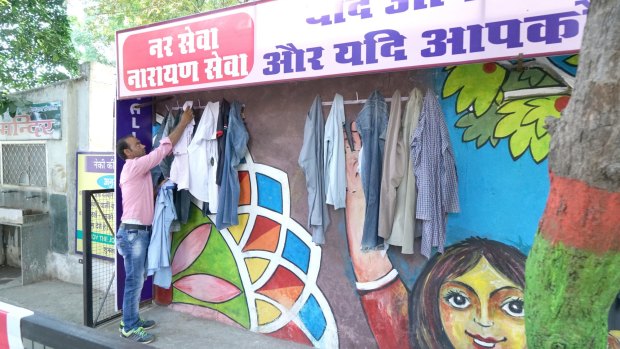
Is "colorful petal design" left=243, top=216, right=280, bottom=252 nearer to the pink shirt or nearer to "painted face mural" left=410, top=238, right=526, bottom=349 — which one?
the pink shirt

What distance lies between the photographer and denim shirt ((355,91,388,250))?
11.4 ft

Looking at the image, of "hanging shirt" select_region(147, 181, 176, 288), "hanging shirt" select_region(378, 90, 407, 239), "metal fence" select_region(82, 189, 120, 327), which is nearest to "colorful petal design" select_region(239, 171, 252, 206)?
"hanging shirt" select_region(147, 181, 176, 288)

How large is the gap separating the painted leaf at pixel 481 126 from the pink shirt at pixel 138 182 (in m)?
2.67

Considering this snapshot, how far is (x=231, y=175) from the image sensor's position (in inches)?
166

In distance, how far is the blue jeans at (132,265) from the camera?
14.0ft

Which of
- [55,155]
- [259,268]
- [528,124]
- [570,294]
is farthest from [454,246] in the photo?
[55,155]

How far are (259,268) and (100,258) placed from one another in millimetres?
2486

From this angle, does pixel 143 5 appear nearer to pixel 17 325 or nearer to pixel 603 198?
pixel 17 325

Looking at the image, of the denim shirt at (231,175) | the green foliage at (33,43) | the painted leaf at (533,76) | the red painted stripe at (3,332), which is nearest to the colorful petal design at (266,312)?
the denim shirt at (231,175)

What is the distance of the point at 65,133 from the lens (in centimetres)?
603

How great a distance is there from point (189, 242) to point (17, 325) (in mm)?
2501

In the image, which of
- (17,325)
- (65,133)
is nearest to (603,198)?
(17,325)

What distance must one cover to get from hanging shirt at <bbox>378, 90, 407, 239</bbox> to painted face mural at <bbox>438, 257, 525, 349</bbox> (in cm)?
67

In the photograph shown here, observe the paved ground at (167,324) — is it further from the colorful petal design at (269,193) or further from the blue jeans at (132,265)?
the colorful petal design at (269,193)
